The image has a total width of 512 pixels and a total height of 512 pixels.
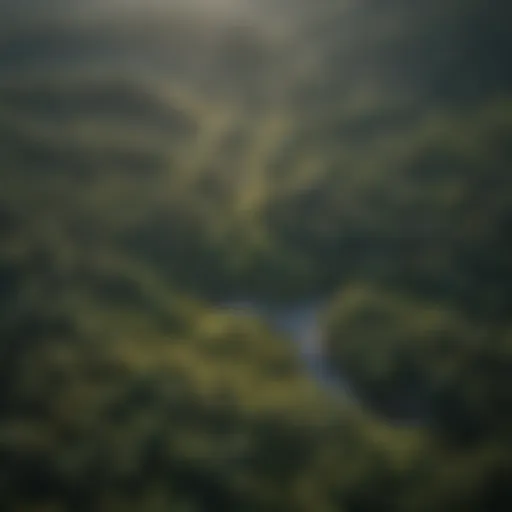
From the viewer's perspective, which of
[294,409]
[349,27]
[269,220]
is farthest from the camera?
[349,27]

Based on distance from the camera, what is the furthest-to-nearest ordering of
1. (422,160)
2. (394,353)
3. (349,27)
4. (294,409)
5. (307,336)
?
(349,27)
(422,160)
(307,336)
(394,353)
(294,409)

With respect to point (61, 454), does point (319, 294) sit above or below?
above

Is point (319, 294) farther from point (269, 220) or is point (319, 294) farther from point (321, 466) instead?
point (321, 466)

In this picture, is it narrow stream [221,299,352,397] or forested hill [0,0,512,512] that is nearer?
forested hill [0,0,512,512]

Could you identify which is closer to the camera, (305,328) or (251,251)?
(305,328)

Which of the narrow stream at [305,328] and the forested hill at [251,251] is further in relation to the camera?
the narrow stream at [305,328]

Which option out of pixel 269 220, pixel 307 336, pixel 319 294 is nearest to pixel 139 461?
pixel 307 336

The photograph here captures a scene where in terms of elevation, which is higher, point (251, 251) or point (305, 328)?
point (251, 251)

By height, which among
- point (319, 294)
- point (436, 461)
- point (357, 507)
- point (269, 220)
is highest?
point (269, 220)
